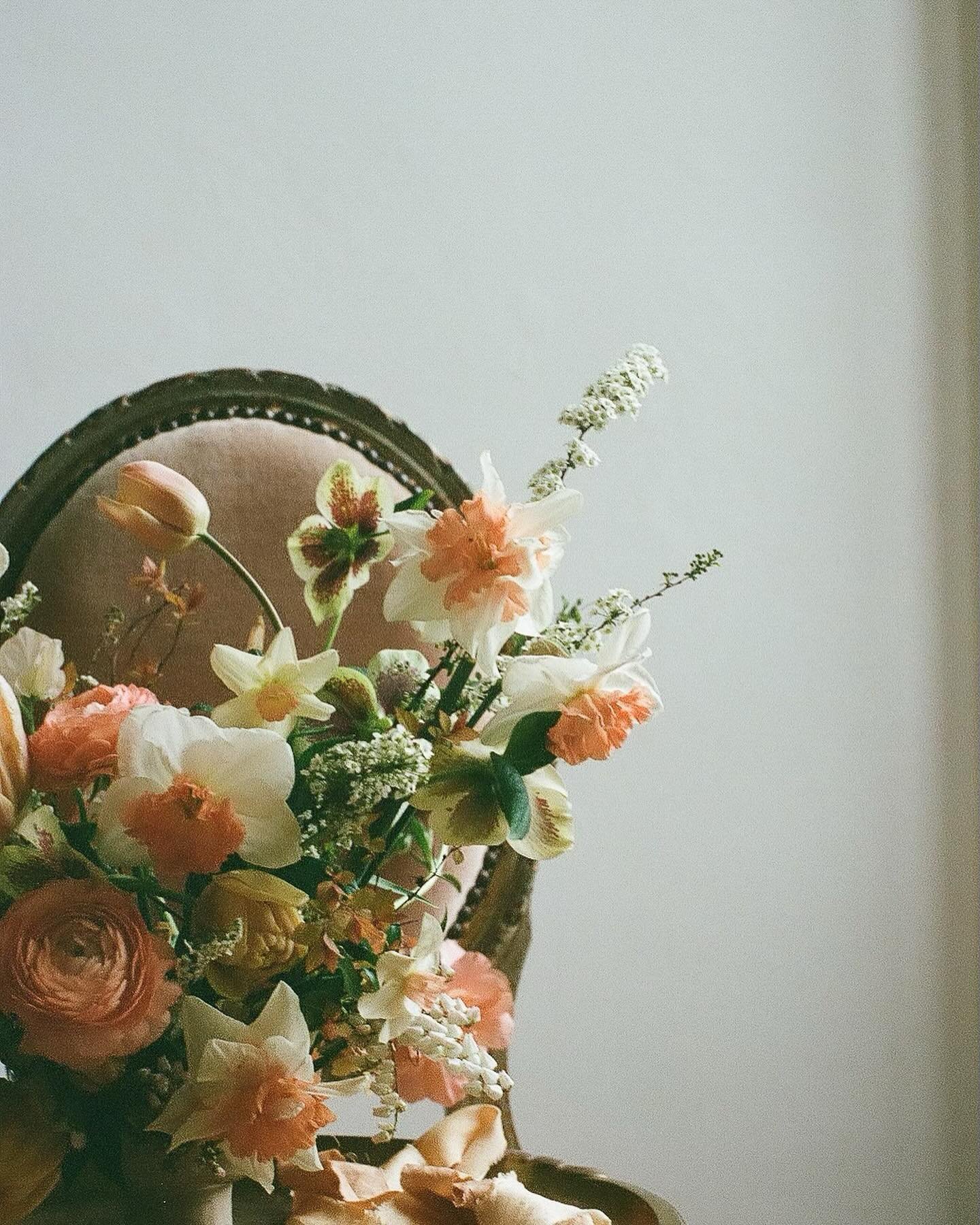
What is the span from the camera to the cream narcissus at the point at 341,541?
55cm

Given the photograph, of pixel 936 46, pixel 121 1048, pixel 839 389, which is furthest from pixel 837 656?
pixel 121 1048

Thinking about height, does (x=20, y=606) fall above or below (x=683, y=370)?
below

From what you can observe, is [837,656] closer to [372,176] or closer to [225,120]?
[372,176]

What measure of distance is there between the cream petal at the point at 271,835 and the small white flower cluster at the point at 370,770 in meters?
0.02

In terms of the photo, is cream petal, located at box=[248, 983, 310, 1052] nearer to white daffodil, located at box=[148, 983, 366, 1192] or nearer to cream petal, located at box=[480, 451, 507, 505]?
white daffodil, located at box=[148, 983, 366, 1192]

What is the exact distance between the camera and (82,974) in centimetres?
44

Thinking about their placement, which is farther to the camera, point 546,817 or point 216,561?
point 216,561

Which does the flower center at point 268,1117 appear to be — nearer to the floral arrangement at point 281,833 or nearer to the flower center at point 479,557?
the floral arrangement at point 281,833

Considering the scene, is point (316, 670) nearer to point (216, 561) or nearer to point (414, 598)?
point (414, 598)

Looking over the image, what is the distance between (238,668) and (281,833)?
70 mm

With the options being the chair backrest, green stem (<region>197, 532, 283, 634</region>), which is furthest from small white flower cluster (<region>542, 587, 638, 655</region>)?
the chair backrest

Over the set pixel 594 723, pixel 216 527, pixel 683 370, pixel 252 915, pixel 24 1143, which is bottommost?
pixel 24 1143

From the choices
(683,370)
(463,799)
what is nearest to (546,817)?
(463,799)

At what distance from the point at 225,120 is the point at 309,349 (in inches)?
9.4
